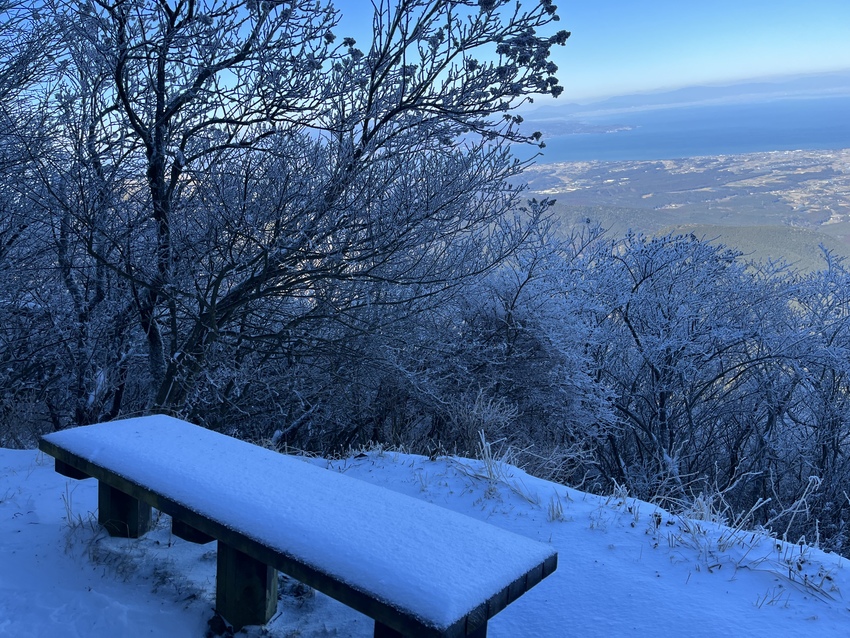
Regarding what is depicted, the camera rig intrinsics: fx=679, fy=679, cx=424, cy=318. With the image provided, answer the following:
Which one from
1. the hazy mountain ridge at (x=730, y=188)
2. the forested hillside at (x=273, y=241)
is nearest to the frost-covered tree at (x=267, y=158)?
the forested hillside at (x=273, y=241)

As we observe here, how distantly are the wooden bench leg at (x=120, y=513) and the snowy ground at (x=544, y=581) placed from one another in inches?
2.4

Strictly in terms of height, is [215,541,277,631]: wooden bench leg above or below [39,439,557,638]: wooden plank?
below

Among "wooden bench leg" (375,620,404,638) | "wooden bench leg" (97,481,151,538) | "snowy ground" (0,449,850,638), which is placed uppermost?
"wooden bench leg" (375,620,404,638)

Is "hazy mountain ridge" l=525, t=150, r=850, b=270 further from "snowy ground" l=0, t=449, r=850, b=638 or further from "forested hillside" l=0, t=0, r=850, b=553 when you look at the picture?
"snowy ground" l=0, t=449, r=850, b=638

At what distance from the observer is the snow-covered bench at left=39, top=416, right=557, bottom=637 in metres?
1.77

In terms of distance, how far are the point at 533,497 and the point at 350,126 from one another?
137 inches

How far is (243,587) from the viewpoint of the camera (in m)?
2.29

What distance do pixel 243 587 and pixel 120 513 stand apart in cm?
91

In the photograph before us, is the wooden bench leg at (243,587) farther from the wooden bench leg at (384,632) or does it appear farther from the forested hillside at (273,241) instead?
the forested hillside at (273,241)

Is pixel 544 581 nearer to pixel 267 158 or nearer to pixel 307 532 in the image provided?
pixel 307 532

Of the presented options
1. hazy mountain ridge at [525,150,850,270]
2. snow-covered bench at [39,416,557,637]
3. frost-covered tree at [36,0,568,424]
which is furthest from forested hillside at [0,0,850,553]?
hazy mountain ridge at [525,150,850,270]

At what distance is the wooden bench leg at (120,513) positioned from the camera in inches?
113

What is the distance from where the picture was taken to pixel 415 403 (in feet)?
28.6

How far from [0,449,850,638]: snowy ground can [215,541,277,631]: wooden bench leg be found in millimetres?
78
